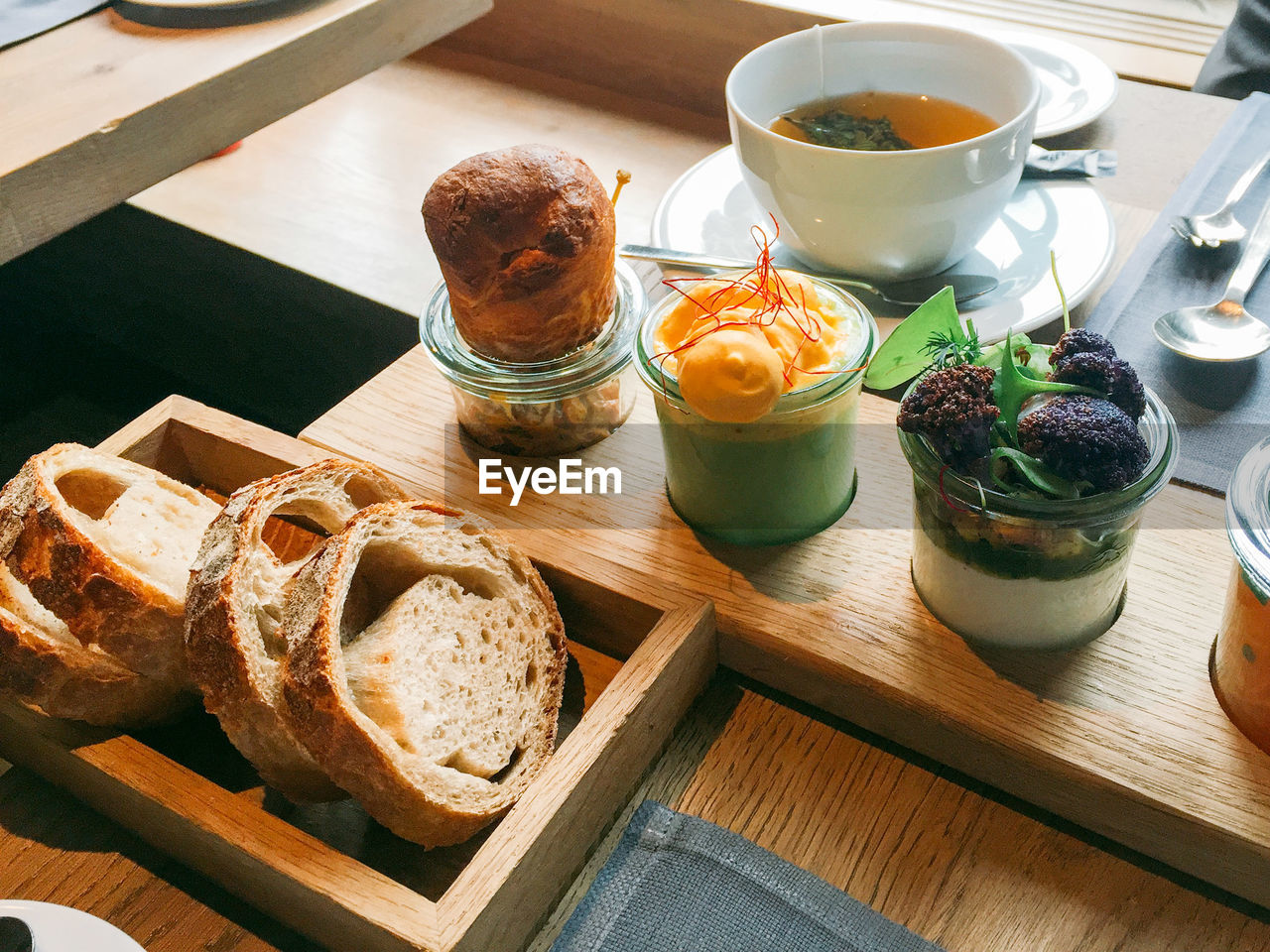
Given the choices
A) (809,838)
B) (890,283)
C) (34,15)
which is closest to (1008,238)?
(890,283)

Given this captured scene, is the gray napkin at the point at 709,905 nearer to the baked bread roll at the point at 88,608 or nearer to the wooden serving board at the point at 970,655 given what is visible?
the wooden serving board at the point at 970,655

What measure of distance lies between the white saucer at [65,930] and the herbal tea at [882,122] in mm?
810

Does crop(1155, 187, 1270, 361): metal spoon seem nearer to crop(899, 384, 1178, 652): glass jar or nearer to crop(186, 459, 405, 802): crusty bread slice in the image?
crop(899, 384, 1178, 652): glass jar

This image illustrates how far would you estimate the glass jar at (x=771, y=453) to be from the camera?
27.2 inches

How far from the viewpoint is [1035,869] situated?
2.07ft

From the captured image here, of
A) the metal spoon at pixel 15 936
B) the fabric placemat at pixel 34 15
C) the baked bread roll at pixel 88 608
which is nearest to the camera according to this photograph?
the metal spoon at pixel 15 936

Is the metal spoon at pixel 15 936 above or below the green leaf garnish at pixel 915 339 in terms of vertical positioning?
below

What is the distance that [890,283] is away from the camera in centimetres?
94

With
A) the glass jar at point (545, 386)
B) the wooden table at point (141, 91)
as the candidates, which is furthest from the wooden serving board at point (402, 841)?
the wooden table at point (141, 91)

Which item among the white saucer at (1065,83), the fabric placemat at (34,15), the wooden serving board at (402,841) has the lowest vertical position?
the wooden serving board at (402,841)

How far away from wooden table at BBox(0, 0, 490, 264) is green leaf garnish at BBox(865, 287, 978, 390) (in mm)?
745

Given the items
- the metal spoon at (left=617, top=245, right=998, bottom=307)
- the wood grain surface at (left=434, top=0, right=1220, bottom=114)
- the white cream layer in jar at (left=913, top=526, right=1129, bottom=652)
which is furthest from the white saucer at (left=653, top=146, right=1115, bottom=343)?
the wood grain surface at (left=434, top=0, right=1220, bottom=114)

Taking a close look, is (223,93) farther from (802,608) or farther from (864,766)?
(864,766)
